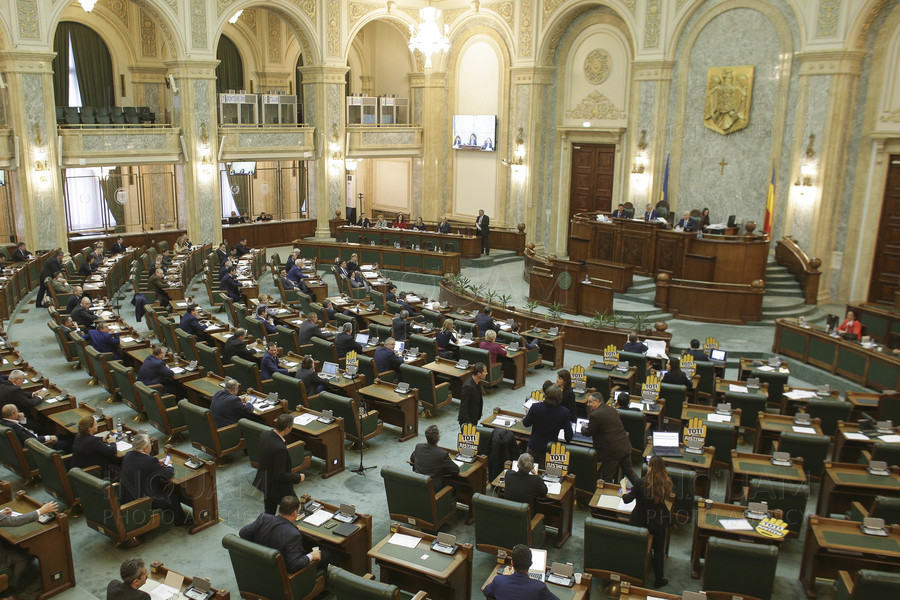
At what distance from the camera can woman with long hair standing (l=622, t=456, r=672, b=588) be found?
20.4 feet

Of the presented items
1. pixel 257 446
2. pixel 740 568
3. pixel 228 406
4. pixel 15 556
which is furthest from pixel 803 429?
pixel 15 556

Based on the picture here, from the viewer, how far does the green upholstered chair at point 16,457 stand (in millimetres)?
7651

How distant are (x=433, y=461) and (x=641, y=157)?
15.0m

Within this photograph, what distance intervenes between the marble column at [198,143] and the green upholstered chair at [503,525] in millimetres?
17481

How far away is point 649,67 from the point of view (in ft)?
63.7

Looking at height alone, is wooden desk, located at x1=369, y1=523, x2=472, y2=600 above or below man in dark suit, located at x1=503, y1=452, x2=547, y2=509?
below

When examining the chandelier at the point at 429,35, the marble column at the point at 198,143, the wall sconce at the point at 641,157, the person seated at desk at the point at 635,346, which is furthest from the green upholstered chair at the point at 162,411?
the chandelier at the point at 429,35

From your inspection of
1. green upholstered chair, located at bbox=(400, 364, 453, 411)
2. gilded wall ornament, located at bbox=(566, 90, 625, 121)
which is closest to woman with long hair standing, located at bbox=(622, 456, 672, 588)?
green upholstered chair, located at bbox=(400, 364, 453, 411)

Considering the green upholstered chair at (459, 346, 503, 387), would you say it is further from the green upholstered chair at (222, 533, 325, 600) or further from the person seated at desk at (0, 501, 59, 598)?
the person seated at desk at (0, 501, 59, 598)

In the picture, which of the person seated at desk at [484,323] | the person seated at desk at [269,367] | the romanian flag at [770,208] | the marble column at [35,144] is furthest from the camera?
the marble column at [35,144]

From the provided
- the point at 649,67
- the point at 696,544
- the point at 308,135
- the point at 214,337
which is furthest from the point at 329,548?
the point at 308,135

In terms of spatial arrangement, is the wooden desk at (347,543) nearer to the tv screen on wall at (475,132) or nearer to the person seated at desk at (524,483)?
the person seated at desk at (524,483)

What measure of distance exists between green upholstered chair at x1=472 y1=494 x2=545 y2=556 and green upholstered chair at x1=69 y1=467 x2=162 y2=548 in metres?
3.16

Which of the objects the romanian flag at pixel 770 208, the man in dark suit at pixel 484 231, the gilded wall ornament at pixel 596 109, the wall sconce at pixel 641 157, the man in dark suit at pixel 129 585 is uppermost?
the gilded wall ornament at pixel 596 109
